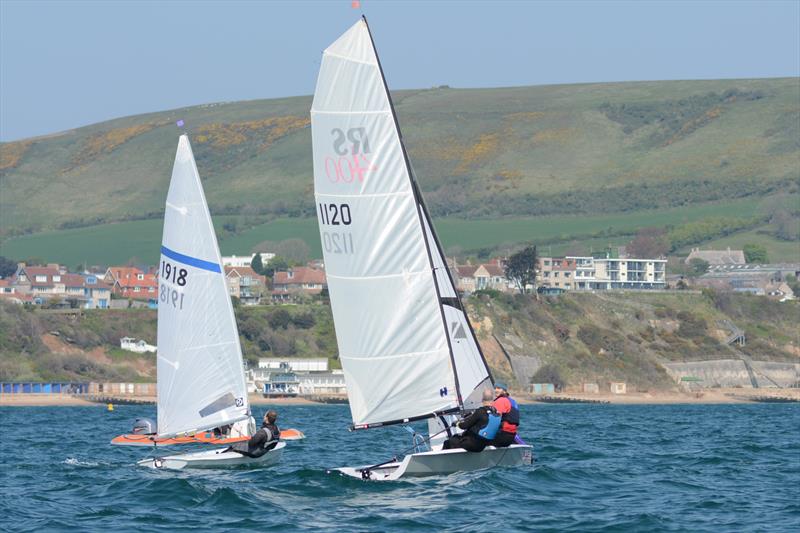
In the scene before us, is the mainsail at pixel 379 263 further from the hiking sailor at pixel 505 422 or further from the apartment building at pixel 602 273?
the apartment building at pixel 602 273

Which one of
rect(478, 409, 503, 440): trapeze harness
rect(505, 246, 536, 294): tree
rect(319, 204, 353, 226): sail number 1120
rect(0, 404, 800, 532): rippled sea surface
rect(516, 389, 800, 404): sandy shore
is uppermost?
rect(505, 246, 536, 294): tree

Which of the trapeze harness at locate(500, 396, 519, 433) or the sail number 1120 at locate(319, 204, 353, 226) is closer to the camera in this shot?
the trapeze harness at locate(500, 396, 519, 433)

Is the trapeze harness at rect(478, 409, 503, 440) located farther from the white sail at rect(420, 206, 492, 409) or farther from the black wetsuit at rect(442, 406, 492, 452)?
the white sail at rect(420, 206, 492, 409)

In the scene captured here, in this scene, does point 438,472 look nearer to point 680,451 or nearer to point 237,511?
point 237,511

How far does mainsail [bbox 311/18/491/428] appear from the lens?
29500mm

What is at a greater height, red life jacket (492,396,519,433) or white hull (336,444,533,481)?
red life jacket (492,396,519,433)

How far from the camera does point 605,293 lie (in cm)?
15625

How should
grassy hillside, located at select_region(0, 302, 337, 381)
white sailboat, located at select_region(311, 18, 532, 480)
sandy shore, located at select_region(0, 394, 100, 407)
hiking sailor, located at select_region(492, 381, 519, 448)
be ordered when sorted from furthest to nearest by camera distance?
grassy hillside, located at select_region(0, 302, 337, 381)
sandy shore, located at select_region(0, 394, 100, 407)
hiking sailor, located at select_region(492, 381, 519, 448)
white sailboat, located at select_region(311, 18, 532, 480)

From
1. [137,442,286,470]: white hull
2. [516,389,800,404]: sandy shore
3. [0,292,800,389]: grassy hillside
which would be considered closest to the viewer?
[137,442,286,470]: white hull

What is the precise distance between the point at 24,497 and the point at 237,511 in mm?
5702

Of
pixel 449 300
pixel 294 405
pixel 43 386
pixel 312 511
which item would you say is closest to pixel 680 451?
pixel 449 300

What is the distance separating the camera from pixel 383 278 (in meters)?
30.1

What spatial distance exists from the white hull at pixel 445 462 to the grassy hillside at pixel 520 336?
99416 mm

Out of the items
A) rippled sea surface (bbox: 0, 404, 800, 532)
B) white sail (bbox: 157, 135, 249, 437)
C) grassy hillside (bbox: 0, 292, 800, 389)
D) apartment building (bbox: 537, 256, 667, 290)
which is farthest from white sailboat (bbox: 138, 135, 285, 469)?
apartment building (bbox: 537, 256, 667, 290)
